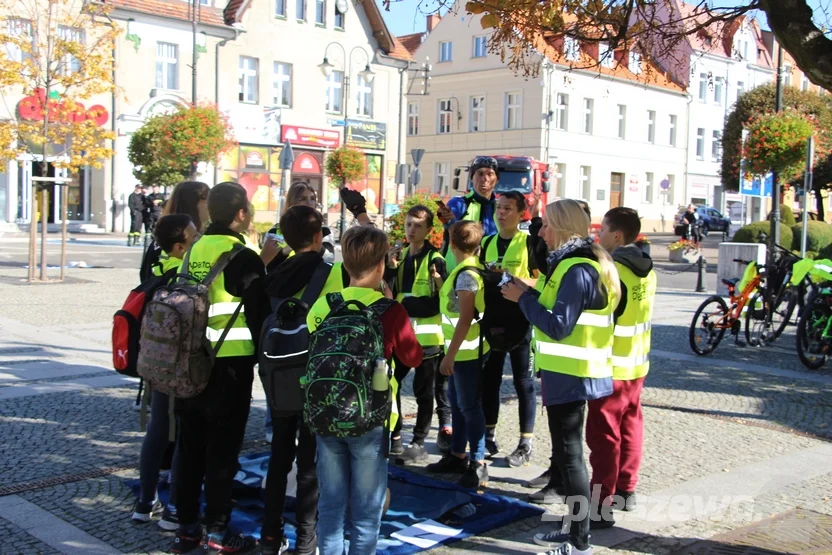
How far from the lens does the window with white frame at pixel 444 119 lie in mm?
50375

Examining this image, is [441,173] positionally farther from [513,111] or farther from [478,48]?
[478,48]

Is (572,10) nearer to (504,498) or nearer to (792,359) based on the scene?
(504,498)

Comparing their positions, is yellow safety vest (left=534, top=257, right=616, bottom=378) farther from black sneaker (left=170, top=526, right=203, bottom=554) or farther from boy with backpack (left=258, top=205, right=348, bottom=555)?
black sneaker (left=170, top=526, right=203, bottom=554)

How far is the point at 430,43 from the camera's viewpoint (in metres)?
51.3

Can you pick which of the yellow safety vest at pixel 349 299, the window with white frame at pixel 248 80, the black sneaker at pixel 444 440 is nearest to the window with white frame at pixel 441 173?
the window with white frame at pixel 248 80

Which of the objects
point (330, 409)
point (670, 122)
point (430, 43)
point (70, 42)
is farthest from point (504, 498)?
point (670, 122)

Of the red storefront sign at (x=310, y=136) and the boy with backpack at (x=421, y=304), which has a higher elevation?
the red storefront sign at (x=310, y=136)

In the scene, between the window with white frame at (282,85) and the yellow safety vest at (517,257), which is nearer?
the yellow safety vest at (517,257)

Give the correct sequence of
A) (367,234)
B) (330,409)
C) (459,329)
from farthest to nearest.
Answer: (459,329) → (367,234) → (330,409)

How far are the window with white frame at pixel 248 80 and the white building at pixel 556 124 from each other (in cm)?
→ 1225

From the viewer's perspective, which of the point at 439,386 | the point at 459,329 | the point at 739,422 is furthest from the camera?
the point at 739,422

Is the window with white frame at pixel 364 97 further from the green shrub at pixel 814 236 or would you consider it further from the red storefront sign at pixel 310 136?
the green shrub at pixel 814 236

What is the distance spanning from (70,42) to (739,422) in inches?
521

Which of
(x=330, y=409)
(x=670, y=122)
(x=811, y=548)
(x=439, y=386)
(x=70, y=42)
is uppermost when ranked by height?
(x=670, y=122)
